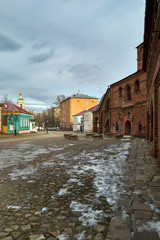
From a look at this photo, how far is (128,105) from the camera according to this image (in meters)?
21.0

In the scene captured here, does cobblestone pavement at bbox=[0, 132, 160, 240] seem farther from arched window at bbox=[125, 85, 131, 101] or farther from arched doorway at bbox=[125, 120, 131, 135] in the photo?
arched window at bbox=[125, 85, 131, 101]

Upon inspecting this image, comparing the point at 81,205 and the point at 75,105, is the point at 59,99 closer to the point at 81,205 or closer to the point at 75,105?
the point at 75,105

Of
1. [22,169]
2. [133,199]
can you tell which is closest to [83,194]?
[133,199]

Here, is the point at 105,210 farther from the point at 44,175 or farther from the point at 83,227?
the point at 44,175

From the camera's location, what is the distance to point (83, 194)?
154 inches

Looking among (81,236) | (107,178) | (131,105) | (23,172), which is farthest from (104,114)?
(81,236)

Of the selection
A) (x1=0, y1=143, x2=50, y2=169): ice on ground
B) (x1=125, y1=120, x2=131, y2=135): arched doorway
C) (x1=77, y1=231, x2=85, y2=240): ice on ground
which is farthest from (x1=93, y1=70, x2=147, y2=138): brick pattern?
(x1=77, y1=231, x2=85, y2=240): ice on ground

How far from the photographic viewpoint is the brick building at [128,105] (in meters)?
18.3

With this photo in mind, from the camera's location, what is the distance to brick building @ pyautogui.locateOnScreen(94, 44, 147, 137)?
60.1 ft

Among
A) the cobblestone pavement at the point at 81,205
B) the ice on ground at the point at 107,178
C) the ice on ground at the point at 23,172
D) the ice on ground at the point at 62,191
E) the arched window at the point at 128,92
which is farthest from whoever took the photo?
the arched window at the point at 128,92

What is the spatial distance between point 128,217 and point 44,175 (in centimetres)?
334

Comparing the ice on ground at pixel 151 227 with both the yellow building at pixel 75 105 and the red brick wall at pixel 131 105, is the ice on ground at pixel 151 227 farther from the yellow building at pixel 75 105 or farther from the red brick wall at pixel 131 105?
the yellow building at pixel 75 105

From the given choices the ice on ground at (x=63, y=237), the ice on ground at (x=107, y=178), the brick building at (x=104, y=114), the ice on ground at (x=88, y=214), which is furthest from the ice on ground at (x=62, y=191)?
the brick building at (x=104, y=114)

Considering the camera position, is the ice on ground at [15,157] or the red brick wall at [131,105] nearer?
the ice on ground at [15,157]
